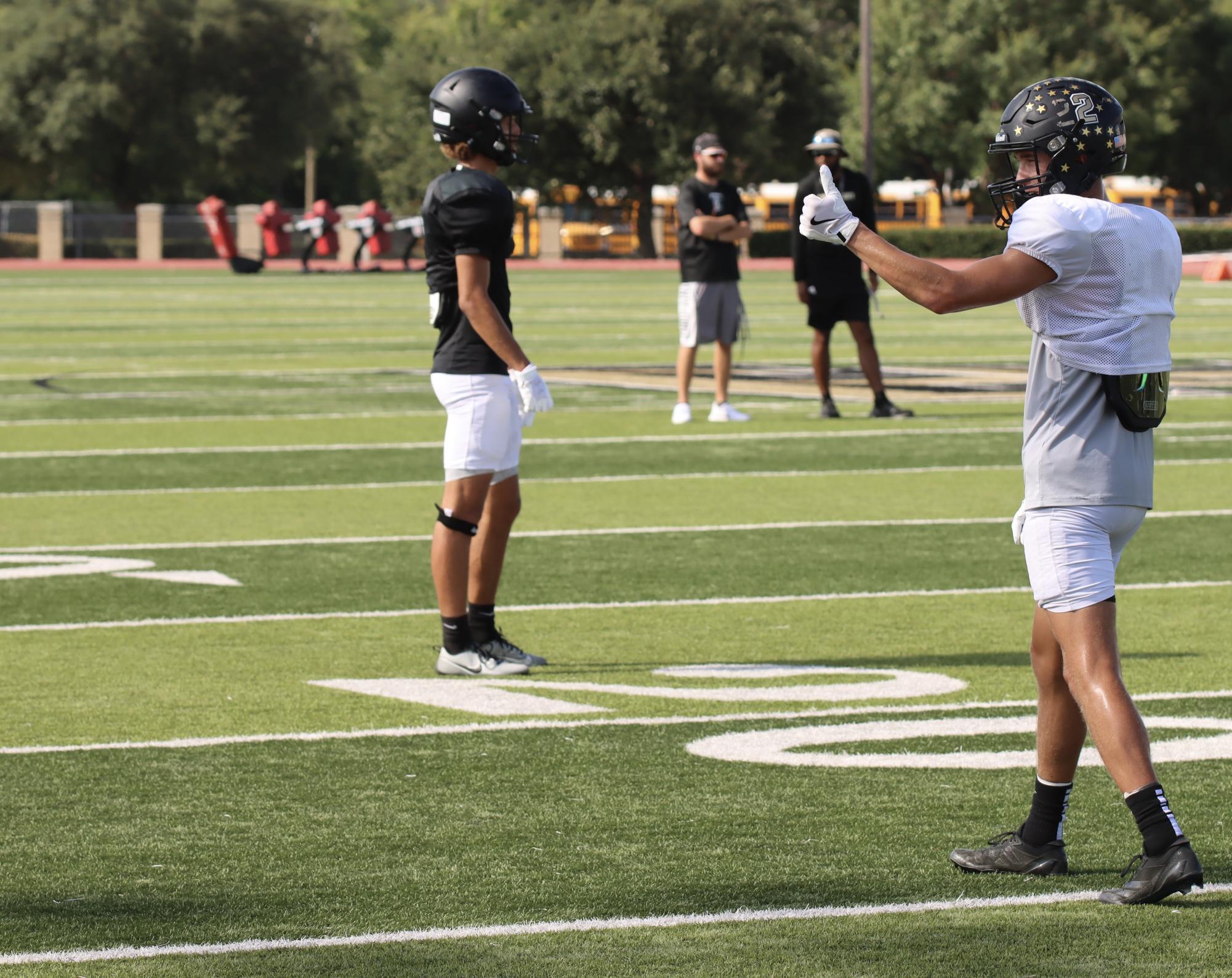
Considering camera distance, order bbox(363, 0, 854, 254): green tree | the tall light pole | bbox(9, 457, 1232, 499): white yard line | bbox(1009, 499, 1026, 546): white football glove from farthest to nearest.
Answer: bbox(363, 0, 854, 254): green tree < the tall light pole < bbox(9, 457, 1232, 499): white yard line < bbox(1009, 499, 1026, 546): white football glove

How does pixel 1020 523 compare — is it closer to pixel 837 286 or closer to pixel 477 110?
pixel 477 110

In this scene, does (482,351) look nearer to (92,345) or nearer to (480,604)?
(480,604)

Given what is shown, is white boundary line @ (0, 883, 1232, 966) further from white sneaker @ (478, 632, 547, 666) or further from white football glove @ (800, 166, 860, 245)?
white sneaker @ (478, 632, 547, 666)

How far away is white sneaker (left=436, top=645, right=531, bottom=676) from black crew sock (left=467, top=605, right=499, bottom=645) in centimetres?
10

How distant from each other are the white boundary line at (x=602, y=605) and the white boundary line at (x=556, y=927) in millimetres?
3958

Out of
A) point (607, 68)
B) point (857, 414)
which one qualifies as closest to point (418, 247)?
point (607, 68)

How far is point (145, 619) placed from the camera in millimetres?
8242

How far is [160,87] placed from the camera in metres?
71.1

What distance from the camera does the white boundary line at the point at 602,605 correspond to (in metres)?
8.14

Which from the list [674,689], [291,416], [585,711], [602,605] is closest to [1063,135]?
[585,711]

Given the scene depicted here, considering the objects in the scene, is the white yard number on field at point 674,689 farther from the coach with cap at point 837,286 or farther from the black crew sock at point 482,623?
the coach with cap at point 837,286

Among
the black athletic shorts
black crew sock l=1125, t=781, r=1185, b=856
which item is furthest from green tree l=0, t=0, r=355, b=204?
black crew sock l=1125, t=781, r=1185, b=856

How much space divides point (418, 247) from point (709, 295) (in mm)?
54026

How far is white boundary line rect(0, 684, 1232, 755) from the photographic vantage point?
6.11m
